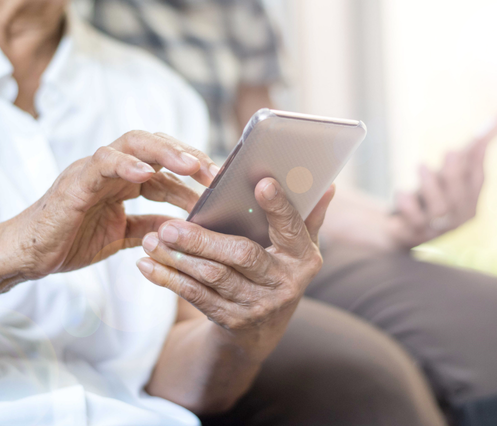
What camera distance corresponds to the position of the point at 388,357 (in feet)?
1.71

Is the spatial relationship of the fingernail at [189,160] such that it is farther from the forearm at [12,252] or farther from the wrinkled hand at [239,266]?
the forearm at [12,252]

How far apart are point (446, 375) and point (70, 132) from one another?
568mm

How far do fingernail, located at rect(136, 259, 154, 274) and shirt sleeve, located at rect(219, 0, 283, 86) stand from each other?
732 mm

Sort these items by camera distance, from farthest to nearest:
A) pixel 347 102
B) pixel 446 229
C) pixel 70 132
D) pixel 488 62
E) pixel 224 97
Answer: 1. pixel 347 102
2. pixel 488 62
3. pixel 224 97
4. pixel 446 229
5. pixel 70 132

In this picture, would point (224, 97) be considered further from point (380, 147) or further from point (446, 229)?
point (380, 147)

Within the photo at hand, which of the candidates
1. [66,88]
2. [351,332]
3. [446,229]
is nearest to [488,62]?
[446,229]

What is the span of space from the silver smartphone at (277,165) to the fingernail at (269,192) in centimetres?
1

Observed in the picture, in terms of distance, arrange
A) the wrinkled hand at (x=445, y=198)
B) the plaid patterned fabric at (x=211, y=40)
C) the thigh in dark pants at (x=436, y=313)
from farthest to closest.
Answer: the plaid patterned fabric at (x=211, y=40), the wrinkled hand at (x=445, y=198), the thigh in dark pants at (x=436, y=313)

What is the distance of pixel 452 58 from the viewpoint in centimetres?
120

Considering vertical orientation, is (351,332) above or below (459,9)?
below

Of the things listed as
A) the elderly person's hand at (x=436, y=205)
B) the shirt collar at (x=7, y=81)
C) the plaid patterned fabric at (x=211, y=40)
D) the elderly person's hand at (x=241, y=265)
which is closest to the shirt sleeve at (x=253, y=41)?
the plaid patterned fabric at (x=211, y=40)

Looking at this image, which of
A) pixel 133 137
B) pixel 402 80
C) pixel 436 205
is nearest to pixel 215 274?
pixel 133 137

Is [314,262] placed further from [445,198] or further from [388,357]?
[445,198]

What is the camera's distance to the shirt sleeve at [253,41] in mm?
945
